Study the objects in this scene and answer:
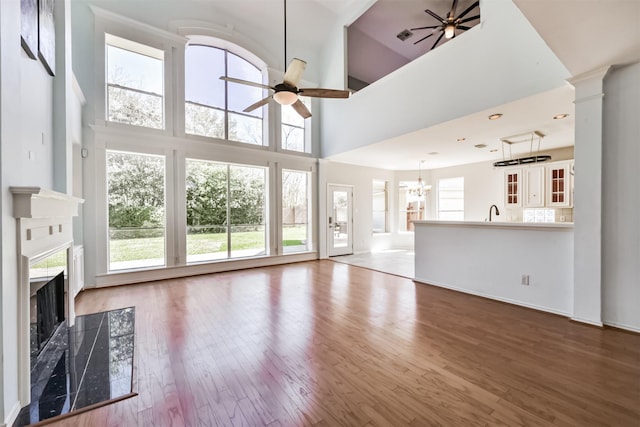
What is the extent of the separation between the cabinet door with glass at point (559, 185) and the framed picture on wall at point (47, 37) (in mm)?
8453

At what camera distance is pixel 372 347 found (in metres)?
2.48

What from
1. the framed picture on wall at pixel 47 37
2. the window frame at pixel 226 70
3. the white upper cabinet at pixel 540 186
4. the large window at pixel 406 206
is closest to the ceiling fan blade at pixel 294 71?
the framed picture on wall at pixel 47 37

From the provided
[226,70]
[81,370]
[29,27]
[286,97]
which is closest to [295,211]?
[226,70]

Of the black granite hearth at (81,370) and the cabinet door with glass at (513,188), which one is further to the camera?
the cabinet door with glass at (513,188)

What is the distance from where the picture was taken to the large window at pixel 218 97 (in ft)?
18.2

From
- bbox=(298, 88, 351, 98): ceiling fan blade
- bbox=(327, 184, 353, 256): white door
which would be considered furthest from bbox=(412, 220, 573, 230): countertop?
bbox=(327, 184, 353, 256): white door

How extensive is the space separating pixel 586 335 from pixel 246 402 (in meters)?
3.37

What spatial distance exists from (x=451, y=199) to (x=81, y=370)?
8792 millimetres

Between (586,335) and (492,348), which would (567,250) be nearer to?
(586,335)

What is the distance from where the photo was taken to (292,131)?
696cm

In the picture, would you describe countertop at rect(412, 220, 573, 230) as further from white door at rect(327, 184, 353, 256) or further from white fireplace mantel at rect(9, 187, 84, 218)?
white fireplace mantel at rect(9, 187, 84, 218)

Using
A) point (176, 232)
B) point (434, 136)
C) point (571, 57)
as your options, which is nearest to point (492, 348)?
point (571, 57)

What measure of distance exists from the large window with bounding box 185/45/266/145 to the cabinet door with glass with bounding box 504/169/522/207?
6.14 meters

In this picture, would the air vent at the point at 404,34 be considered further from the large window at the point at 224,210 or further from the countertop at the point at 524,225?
the countertop at the point at 524,225
